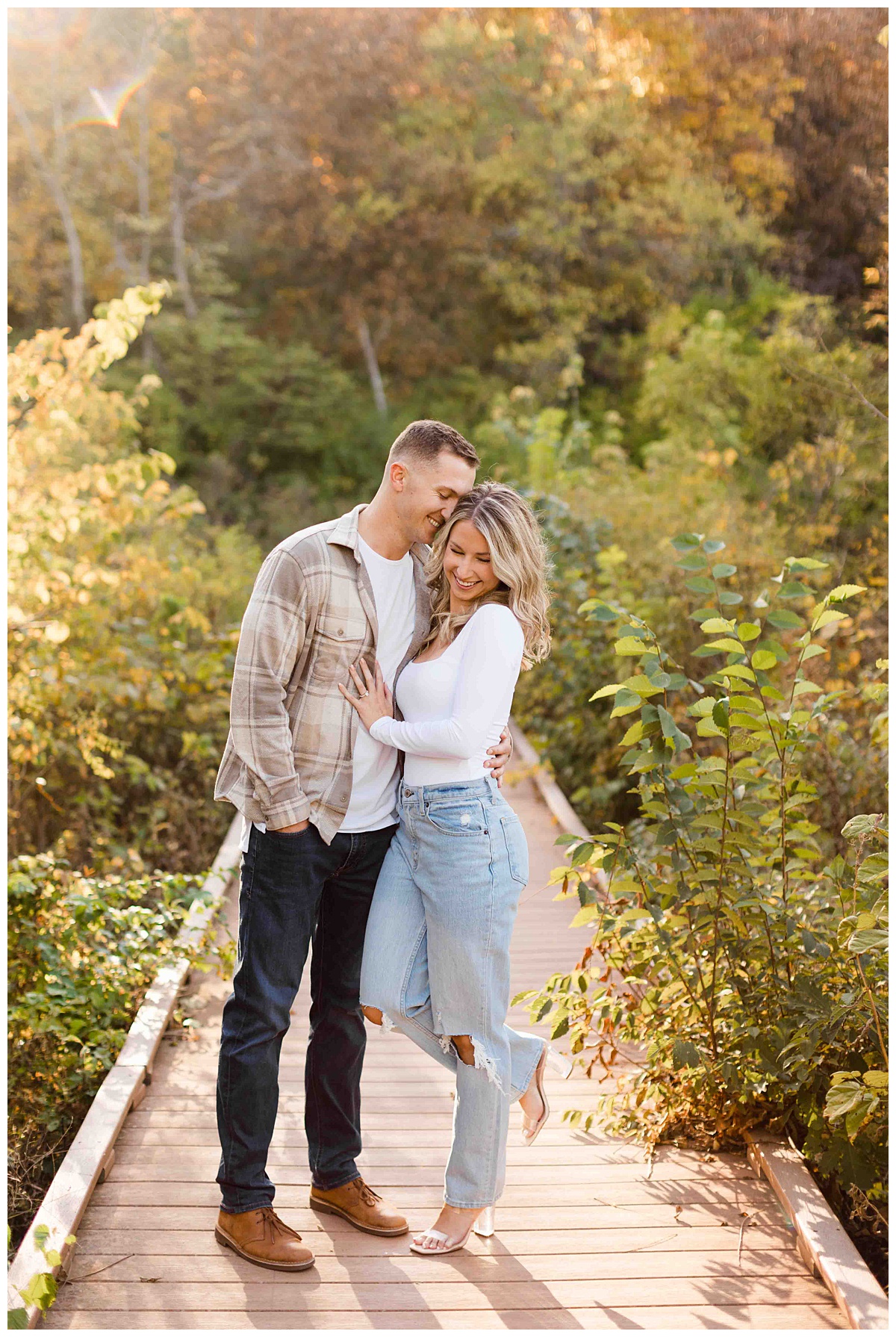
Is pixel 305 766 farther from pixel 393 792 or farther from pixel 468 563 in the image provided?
pixel 468 563

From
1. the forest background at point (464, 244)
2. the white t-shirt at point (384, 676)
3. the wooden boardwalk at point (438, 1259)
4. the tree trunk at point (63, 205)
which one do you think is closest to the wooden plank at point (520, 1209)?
the wooden boardwalk at point (438, 1259)

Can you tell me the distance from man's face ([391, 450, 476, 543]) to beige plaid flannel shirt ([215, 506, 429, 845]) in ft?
0.45

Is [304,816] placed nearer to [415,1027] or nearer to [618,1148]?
[415,1027]

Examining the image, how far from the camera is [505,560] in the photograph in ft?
8.54

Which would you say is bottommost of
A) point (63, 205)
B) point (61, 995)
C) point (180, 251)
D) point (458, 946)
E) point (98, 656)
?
point (61, 995)

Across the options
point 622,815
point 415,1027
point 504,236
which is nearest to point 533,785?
point 622,815

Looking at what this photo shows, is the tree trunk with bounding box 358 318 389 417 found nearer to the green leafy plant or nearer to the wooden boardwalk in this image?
the wooden boardwalk

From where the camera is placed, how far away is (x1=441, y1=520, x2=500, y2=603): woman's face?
262 cm

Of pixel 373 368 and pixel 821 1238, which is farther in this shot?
pixel 373 368

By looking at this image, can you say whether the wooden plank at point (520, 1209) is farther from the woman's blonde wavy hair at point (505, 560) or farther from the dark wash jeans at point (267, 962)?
A: the woman's blonde wavy hair at point (505, 560)

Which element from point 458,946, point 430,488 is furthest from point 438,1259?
point 430,488

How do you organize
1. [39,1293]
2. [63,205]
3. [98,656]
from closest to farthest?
1. [39,1293]
2. [98,656]
3. [63,205]

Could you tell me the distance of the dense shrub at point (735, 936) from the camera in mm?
2861

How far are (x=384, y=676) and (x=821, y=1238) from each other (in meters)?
1.64
